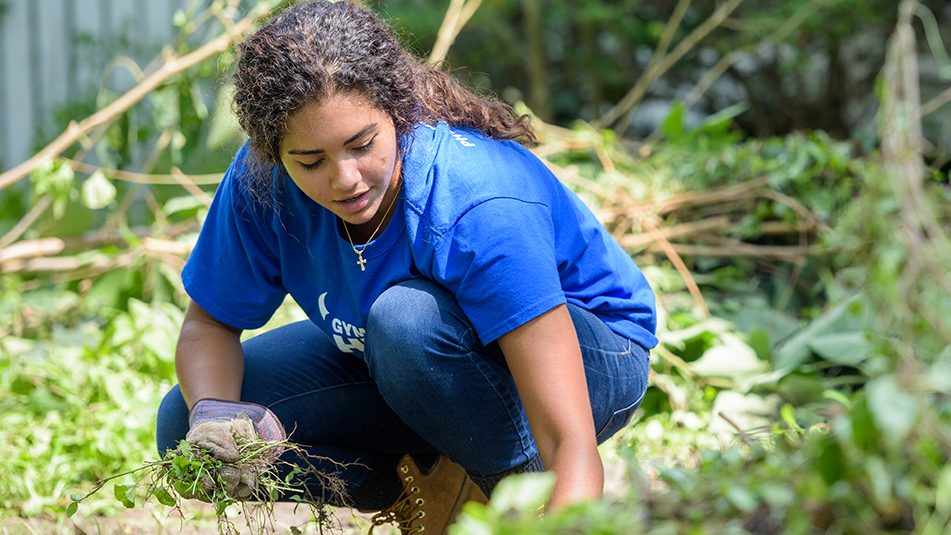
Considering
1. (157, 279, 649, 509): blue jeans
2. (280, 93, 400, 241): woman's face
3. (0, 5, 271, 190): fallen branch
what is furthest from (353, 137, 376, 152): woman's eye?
(0, 5, 271, 190): fallen branch

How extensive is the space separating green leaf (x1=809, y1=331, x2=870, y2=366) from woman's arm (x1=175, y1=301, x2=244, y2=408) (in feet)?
4.82

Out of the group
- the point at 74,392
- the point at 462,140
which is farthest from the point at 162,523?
the point at 462,140

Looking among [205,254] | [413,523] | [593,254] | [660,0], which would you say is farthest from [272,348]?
[660,0]

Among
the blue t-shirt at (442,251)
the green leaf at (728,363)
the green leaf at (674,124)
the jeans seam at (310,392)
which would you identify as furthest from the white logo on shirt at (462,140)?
the green leaf at (674,124)

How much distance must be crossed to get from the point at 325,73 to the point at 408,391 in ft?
1.60

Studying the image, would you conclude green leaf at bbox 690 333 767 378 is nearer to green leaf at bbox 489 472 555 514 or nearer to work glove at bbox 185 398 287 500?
work glove at bbox 185 398 287 500

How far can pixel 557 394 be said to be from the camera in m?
1.52

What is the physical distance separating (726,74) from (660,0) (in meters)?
0.51

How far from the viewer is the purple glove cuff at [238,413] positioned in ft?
5.82

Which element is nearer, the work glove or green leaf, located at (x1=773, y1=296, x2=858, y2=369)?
the work glove

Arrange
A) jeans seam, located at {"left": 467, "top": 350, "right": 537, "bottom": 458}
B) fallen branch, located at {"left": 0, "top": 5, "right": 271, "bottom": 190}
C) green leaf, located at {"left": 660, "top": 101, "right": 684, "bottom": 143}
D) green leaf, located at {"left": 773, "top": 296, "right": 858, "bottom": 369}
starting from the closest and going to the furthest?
jeans seam, located at {"left": 467, "top": 350, "right": 537, "bottom": 458} → green leaf, located at {"left": 773, "top": 296, "right": 858, "bottom": 369} → fallen branch, located at {"left": 0, "top": 5, "right": 271, "bottom": 190} → green leaf, located at {"left": 660, "top": 101, "right": 684, "bottom": 143}

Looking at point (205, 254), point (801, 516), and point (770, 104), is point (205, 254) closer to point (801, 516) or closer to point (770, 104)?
point (801, 516)

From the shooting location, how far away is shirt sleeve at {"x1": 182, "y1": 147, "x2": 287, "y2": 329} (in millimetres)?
1889

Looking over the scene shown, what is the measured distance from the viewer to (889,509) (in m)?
0.87
